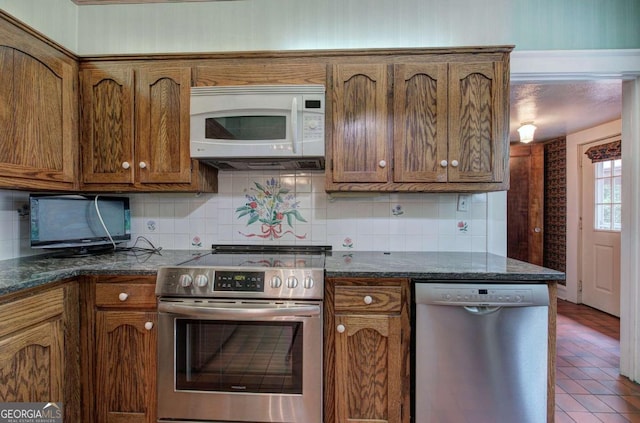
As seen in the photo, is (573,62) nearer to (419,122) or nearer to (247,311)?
(419,122)

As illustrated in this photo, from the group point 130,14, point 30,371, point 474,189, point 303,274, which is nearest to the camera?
point 30,371

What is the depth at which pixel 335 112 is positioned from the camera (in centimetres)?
180

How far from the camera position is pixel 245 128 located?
5.86ft

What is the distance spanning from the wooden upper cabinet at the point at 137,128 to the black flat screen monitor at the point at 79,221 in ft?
0.51

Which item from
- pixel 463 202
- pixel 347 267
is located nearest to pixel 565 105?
pixel 463 202

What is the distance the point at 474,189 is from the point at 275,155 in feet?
3.68

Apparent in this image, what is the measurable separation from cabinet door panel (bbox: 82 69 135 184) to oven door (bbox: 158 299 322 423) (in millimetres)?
908

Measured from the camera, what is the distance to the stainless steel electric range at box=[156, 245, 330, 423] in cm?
147

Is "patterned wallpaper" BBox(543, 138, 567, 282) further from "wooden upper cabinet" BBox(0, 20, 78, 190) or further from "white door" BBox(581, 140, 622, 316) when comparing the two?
"wooden upper cabinet" BBox(0, 20, 78, 190)

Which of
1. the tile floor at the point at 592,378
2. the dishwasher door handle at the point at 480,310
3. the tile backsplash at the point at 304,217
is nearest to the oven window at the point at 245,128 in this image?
the tile backsplash at the point at 304,217

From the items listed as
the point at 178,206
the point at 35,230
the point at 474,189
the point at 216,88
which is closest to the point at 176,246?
the point at 178,206

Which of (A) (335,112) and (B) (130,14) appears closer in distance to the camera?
(A) (335,112)

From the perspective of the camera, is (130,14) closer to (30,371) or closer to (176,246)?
(176,246)

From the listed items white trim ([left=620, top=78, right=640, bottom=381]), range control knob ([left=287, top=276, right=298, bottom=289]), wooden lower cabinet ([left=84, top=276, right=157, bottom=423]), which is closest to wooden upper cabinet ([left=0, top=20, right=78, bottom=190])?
wooden lower cabinet ([left=84, top=276, right=157, bottom=423])
